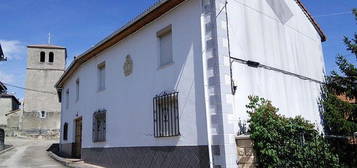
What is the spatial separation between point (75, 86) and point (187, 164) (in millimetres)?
10740

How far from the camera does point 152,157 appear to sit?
8906mm

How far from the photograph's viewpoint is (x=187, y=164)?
764 centimetres

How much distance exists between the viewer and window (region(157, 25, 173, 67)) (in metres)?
9.01

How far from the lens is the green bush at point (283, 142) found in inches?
278

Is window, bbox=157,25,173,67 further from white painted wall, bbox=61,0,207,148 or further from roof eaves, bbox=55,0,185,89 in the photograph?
roof eaves, bbox=55,0,185,89

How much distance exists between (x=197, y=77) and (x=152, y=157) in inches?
112

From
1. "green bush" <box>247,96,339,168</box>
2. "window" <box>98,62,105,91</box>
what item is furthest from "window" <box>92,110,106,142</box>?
"green bush" <box>247,96,339,168</box>

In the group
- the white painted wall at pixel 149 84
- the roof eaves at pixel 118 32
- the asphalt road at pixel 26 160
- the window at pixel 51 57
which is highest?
the window at pixel 51 57

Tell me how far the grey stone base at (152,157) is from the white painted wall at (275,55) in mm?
1457

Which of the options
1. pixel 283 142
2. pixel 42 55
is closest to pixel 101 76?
pixel 283 142

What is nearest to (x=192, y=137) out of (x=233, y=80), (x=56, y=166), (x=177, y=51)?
(x=233, y=80)

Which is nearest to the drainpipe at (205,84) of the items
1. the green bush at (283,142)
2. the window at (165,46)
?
the green bush at (283,142)

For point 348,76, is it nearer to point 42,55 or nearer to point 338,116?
point 338,116

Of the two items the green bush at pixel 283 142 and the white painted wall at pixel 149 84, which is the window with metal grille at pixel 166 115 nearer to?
the white painted wall at pixel 149 84
